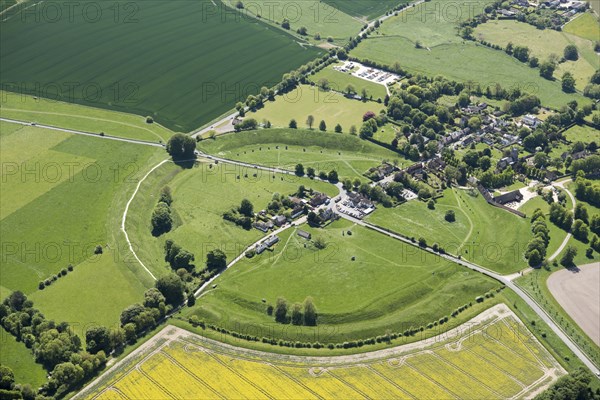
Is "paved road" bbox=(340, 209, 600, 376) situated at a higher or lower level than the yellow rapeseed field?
higher

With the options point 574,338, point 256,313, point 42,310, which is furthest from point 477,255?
point 42,310

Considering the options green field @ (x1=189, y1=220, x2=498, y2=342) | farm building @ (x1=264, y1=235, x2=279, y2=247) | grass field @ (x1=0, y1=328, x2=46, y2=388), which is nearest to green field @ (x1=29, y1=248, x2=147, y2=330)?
grass field @ (x1=0, y1=328, x2=46, y2=388)

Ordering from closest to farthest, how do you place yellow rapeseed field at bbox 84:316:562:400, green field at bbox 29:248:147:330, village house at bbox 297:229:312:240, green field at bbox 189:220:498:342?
1. yellow rapeseed field at bbox 84:316:562:400
2. green field at bbox 189:220:498:342
3. green field at bbox 29:248:147:330
4. village house at bbox 297:229:312:240

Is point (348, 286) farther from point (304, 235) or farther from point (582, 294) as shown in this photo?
point (582, 294)

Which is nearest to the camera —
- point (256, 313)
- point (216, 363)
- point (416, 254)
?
point (216, 363)

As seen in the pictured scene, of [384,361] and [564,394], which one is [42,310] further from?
[564,394]

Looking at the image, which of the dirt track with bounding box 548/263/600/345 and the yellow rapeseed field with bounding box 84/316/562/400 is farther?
the dirt track with bounding box 548/263/600/345

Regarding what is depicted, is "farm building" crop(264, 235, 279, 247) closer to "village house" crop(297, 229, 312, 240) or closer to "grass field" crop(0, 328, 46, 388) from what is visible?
"village house" crop(297, 229, 312, 240)

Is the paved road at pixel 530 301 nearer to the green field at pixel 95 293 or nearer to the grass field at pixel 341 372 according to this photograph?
the grass field at pixel 341 372
